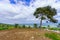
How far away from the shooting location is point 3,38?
14.8 metres

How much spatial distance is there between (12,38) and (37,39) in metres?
2.40

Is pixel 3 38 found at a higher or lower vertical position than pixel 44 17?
lower

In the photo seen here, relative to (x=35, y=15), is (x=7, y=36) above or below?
below

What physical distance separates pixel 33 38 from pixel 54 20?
28.3m

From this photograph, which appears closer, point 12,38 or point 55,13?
point 12,38

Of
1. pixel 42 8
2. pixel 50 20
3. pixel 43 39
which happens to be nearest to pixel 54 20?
pixel 50 20

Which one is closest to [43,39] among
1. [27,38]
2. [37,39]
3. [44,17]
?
[37,39]

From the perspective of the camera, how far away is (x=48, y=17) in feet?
136

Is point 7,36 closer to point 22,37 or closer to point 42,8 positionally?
A: point 22,37

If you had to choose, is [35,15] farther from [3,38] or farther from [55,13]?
[3,38]

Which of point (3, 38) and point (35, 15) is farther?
point (35, 15)

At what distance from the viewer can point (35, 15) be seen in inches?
1678

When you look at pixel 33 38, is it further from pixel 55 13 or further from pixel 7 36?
pixel 55 13

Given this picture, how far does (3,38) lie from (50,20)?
28.6 metres
